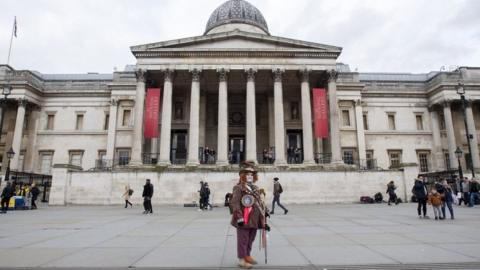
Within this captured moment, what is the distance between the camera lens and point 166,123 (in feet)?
87.0

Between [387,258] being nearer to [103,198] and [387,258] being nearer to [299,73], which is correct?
[103,198]

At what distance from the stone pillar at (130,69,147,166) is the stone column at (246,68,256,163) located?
28.2ft

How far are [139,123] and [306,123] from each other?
537 inches

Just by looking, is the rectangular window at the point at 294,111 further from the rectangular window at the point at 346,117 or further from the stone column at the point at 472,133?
the stone column at the point at 472,133

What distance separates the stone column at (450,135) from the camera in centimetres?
3503

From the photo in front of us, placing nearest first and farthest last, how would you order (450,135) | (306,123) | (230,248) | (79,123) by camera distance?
1. (230,248)
2. (306,123)
3. (450,135)
4. (79,123)

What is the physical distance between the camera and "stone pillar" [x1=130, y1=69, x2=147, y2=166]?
1010 inches

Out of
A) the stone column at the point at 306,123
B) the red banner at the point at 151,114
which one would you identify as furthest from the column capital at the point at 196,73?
the stone column at the point at 306,123

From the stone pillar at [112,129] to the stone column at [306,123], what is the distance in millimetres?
21210

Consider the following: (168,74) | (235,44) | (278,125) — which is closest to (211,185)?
(278,125)

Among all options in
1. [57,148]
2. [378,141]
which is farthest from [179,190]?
[378,141]

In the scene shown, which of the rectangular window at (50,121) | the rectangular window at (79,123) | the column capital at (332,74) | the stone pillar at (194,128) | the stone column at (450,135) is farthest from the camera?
the rectangular window at (79,123)

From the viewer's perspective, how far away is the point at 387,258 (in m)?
5.93

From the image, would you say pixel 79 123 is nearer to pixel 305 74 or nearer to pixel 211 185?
pixel 211 185
